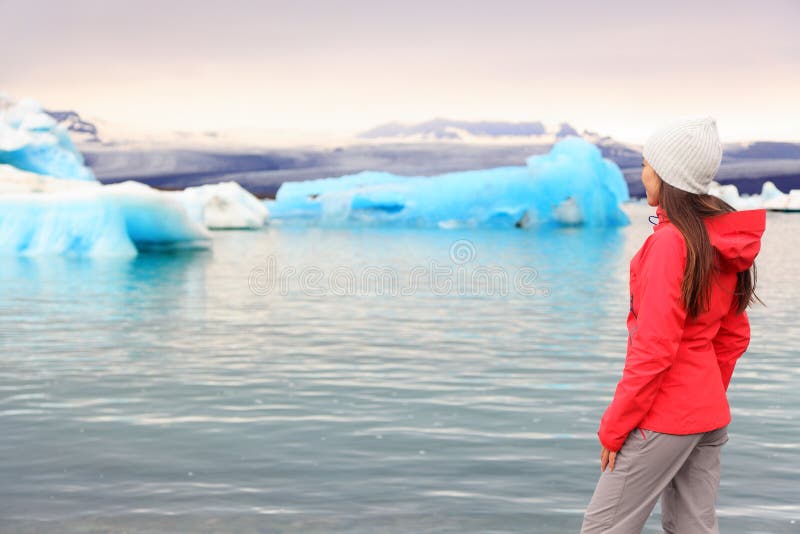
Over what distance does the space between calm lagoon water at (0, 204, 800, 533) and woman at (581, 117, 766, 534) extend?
162cm

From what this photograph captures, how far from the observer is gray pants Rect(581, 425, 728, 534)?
252 centimetres

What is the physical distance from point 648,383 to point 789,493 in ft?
8.42

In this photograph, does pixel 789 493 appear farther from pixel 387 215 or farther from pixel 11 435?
pixel 387 215

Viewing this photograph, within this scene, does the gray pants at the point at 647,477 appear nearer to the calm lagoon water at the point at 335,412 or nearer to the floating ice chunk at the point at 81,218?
the calm lagoon water at the point at 335,412

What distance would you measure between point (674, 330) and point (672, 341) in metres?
0.03

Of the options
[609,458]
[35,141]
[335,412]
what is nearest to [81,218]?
[335,412]

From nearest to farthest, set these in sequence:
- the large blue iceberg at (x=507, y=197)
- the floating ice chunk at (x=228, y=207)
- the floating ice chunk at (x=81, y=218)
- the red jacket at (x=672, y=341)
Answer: the red jacket at (x=672, y=341)
the floating ice chunk at (x=81, y=218)
the large blue iceberg at (x=507, y=197)
the floating ice chunk at (x=228, y=207)

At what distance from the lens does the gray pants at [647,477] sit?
99.0 inches

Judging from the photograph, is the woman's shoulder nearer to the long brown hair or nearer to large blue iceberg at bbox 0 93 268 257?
the long brown hair

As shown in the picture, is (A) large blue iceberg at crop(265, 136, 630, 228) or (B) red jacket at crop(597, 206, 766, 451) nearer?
(B) red jacket at crop(597, 206, 766, 451)

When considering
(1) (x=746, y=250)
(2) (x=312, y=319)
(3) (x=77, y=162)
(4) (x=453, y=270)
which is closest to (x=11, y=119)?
(3) (x=77, y=162)

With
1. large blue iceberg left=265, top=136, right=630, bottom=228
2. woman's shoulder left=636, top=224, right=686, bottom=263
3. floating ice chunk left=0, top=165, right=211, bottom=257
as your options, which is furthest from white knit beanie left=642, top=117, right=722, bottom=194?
large blue iceberg left=265, top=136, right=630, bottom=228

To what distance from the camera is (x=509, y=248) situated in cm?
2908

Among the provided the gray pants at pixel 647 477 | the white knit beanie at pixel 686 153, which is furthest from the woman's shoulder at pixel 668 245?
the gray pants at pixel 647 477
